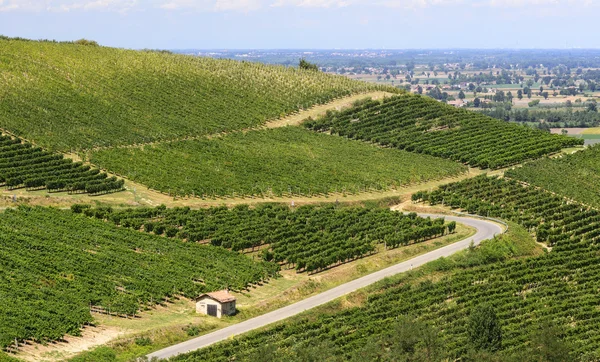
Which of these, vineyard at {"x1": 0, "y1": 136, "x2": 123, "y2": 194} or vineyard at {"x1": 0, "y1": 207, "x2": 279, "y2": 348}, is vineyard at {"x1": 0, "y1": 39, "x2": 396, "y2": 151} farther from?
vineyard at {"x1": 0, "y1": 207, "x2": 279, "y2": 348}

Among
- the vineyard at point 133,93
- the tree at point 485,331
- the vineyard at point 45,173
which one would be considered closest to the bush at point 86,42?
the vineyard at point 133,93

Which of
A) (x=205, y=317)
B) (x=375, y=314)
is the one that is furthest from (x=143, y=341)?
(x=375, y=314)

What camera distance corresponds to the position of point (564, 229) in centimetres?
9262

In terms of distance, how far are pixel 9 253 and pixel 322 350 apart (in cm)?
2814

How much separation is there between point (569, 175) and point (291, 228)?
44.2m

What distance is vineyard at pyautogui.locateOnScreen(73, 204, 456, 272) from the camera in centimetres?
8056

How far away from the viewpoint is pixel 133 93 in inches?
5340

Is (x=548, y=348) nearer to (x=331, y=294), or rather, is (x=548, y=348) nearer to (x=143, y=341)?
(x=331, y=294)

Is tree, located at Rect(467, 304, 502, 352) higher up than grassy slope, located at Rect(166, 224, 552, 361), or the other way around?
tree, located at Rect(467, 304, 502, 352)

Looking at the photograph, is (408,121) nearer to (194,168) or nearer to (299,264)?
(194,168)

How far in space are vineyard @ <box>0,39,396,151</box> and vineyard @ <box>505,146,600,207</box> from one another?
3988cm

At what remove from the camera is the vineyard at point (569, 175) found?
344 feet

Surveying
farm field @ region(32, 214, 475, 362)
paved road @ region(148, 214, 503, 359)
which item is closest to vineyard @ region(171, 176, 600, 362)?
paved road @ region(148, 214, 503, 359)

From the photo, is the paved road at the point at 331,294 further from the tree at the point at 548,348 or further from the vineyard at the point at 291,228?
the tree at the point at 548,348
